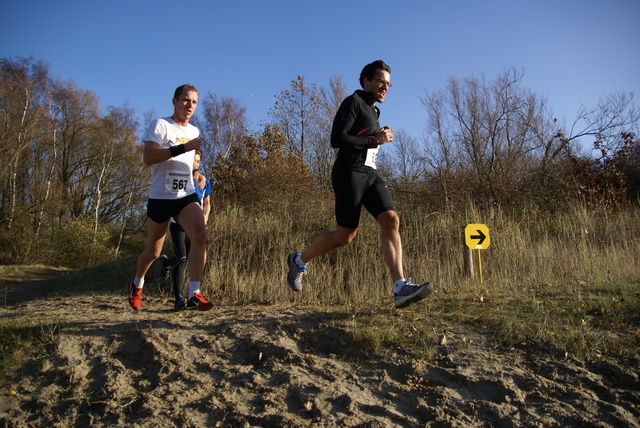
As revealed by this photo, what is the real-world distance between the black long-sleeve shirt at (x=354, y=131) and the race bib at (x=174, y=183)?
1352 millimetres

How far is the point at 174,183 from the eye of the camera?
3.76 metres

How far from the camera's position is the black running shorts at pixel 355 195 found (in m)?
3.58

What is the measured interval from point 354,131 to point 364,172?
0.36 m

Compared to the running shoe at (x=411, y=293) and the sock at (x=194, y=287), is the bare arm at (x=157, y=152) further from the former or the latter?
the running shoe at (x=411, y=293)

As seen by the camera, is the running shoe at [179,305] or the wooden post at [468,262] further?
the wooden post at [468,262]

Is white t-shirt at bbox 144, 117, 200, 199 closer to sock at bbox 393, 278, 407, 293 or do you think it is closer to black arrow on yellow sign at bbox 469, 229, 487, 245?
sock at bbox 393, 278, 407, 293

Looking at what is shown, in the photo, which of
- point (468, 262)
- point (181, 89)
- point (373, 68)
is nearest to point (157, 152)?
point (181, 89)

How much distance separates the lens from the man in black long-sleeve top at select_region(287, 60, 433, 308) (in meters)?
3.53

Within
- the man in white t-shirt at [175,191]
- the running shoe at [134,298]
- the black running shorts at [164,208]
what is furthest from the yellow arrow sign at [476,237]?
the running shoe at [134,298]

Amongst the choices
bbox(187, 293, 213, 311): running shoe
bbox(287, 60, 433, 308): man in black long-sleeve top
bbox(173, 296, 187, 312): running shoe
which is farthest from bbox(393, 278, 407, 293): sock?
bbox(173, 296, 187, 312): running shoe

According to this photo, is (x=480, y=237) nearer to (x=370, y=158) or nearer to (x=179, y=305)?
(x=370, y=158)

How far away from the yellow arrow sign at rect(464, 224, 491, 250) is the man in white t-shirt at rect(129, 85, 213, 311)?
3.35 metres

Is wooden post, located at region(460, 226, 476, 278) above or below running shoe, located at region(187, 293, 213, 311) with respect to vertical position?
above

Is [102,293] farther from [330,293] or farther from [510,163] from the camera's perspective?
[510,163]
